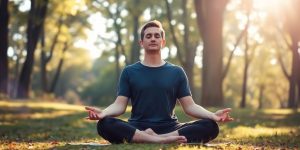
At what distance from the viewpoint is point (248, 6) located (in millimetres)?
39750

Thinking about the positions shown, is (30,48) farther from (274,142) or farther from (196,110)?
(196,110)

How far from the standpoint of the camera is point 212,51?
26062 millimetres

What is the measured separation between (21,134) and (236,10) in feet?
108

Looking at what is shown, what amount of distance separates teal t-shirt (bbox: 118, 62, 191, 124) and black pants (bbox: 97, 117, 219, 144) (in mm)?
118

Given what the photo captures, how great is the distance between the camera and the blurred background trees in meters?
27.4

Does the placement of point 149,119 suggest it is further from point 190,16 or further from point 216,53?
point 190,16

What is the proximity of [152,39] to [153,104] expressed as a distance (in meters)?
1.08

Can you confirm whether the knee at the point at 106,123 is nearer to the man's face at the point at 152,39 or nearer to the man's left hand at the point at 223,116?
the man's face at the point at 152,39

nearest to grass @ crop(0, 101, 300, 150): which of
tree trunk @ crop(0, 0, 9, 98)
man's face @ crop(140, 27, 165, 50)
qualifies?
man's face @ crop(140, 27, 165, 50)

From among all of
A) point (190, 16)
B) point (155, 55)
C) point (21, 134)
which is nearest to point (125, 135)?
point (155, 55)

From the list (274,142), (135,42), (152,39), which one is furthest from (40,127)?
(135,42)

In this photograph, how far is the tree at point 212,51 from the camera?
2562 cm

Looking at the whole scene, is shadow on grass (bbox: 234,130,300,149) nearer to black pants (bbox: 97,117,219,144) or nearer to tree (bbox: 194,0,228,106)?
black pants (bbox: 97,117,219,144)

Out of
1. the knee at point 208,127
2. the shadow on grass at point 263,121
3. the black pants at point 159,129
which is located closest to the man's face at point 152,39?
the black pants at point 159,129
